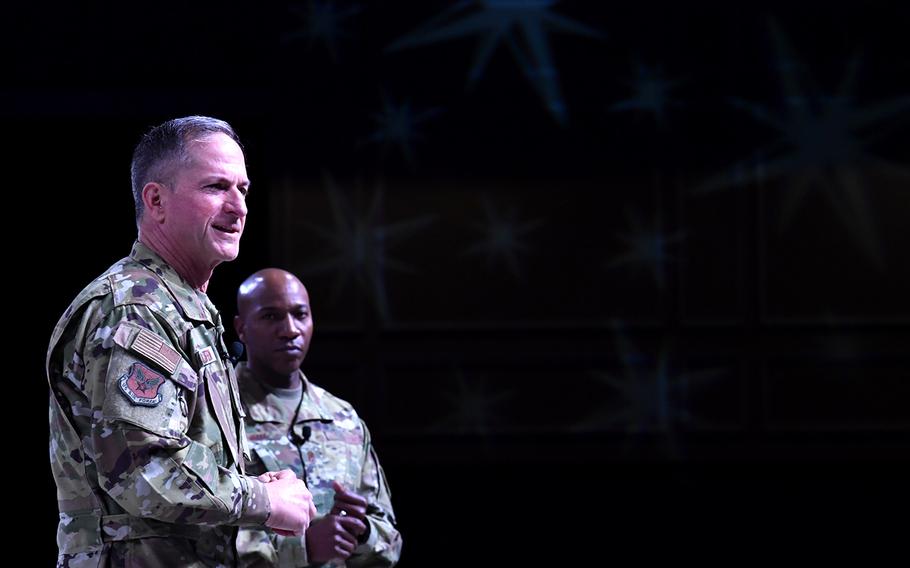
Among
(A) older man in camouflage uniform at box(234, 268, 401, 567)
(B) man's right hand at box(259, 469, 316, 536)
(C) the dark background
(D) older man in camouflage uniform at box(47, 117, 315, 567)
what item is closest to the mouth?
(D) older man in camouflage uniform at box(47, 117, 315, 567)

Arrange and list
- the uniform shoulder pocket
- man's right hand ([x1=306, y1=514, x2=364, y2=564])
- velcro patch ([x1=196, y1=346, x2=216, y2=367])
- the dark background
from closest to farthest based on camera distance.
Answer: the uniform shoulder pocket
velcro patch ([x1=196, y1=346, x2=216, y2=367])
man's right hand ([x1=306, y1=514, x2=364, y2=564])
the dark background

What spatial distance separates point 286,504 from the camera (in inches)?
55.2

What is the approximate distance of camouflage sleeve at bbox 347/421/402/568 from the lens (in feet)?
7.34

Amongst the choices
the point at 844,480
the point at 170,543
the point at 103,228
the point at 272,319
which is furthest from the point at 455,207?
the point at 170,543

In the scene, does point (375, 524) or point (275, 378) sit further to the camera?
point (275, 378)

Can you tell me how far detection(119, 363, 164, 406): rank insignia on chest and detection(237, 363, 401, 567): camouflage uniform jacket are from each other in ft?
2.93

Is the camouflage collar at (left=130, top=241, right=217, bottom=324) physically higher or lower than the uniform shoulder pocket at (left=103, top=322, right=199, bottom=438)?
higher

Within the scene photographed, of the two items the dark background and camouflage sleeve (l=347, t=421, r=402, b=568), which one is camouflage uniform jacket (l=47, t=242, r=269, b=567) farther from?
the dark background

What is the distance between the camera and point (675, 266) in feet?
19.6

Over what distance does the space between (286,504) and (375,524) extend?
88cm

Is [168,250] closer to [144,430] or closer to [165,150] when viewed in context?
[165,150]

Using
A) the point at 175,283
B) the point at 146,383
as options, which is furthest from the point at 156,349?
the point at 175,283

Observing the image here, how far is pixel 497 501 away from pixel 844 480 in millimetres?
1891

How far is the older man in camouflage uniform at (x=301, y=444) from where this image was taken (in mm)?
2158
